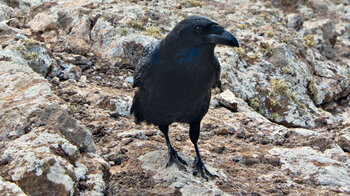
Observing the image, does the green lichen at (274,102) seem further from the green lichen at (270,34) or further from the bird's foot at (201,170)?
the bird's foot at (201,170)

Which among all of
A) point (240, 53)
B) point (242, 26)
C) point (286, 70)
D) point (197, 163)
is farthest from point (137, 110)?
point (242, 26)

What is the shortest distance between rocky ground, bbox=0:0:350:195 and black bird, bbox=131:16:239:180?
1.78 feet

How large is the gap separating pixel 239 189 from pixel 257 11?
9587mm

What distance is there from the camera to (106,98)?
543 cm

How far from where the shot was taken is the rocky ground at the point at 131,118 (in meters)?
3.38

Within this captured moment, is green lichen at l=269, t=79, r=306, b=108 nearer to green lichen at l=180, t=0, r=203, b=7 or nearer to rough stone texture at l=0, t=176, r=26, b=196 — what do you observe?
green lichen at l=180, t=0, r=203, b=7

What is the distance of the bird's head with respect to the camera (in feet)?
10.5

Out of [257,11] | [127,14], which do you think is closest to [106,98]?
[127,14]

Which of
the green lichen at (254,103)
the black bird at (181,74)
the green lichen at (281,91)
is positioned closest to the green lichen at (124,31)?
the green lichen at (254,103)

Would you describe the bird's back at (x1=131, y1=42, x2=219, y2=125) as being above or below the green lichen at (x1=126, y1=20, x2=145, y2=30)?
above

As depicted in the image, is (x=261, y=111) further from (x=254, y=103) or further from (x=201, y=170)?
(x=201, y=170)

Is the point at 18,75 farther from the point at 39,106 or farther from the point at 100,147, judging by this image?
the point at 100,147

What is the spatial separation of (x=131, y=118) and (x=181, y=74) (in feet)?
6.72

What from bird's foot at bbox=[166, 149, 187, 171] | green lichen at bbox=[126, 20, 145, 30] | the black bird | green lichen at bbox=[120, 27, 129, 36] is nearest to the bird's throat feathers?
the black bird
